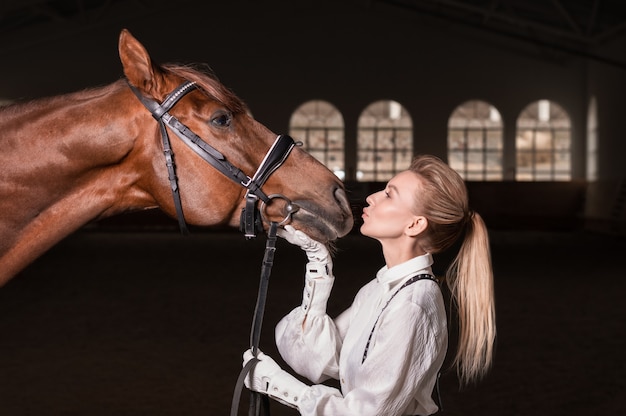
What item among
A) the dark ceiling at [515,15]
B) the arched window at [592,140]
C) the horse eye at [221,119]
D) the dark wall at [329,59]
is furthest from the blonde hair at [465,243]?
the arched window at [592,140]

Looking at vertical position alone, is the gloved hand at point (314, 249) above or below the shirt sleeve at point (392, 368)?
above

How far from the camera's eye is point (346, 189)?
6.98 ft

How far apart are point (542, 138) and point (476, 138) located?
6.24ft

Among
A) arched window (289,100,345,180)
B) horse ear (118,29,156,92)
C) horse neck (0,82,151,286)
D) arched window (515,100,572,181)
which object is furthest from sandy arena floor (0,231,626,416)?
arched window (515,100,572,181)

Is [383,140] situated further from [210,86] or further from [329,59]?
[210,86]

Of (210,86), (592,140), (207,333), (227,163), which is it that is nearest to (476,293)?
(227,163)

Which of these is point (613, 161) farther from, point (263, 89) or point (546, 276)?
point (546, 276)

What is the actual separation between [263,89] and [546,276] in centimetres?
1469

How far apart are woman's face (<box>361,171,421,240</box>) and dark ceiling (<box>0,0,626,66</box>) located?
53.8ft

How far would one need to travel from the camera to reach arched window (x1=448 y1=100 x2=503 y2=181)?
22562mm

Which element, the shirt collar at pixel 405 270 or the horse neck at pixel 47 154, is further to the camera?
the horse neck at pixel 47 154

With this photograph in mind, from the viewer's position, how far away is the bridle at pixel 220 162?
6.25ft

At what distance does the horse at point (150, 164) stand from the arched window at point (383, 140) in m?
20.5

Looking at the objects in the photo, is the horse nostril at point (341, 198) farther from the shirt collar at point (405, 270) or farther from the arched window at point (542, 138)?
the arched window at point (542, 138)
